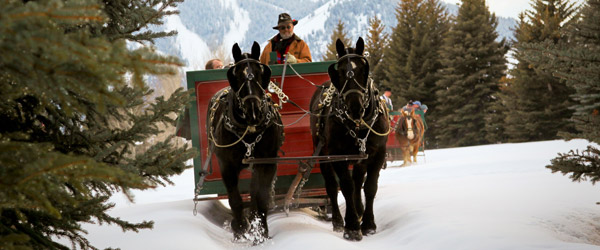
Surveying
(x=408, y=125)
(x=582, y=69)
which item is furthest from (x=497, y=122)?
(x=582, y=69)

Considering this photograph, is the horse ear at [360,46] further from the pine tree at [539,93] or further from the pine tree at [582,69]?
the pine tree at [539,93]

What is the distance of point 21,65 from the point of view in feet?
6.79

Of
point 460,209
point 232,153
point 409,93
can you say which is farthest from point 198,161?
point 409,93

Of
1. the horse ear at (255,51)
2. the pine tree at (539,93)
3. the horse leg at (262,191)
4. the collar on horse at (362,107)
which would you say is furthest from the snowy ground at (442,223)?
the pine tree at (539,93)

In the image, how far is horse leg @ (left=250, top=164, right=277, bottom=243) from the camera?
22.0ft

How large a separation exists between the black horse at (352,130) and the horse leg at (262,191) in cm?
71

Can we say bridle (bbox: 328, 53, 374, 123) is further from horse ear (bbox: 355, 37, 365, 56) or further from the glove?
the glove

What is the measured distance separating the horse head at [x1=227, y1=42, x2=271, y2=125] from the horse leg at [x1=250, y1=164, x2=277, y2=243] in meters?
0.66

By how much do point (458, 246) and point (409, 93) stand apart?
121 feet

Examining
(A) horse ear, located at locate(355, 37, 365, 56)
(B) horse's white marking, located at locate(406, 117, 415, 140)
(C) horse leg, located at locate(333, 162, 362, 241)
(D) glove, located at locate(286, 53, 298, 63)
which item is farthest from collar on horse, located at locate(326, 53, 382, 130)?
(B) horse's white marking, located at locate(406, 117, 415, 140)

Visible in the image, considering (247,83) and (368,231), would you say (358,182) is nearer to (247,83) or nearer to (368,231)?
(368,231)

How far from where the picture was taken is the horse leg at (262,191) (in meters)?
6.72

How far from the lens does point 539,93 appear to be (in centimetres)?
3338

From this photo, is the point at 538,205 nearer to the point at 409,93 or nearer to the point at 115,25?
the point at 115,25
